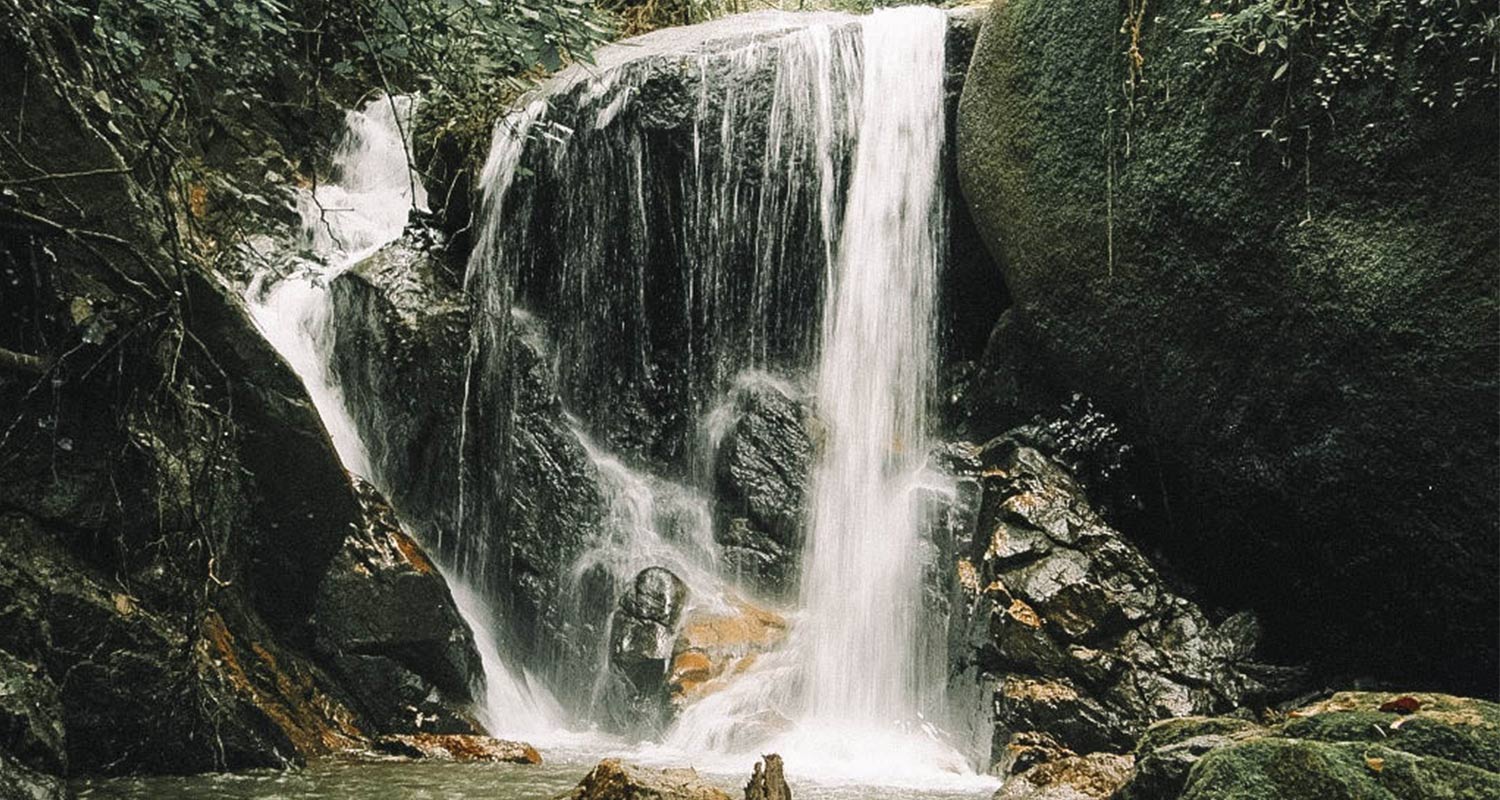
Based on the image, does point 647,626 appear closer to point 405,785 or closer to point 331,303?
point 405,785

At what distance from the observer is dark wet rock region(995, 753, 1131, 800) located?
5.54 m

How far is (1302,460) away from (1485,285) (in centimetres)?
139

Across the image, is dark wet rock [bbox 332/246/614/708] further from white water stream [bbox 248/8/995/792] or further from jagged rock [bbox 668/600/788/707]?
jagged rock [bbox 668/600/788/707]

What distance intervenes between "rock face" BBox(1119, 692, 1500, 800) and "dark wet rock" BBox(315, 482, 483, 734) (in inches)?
191

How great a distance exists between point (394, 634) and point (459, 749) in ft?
3.68

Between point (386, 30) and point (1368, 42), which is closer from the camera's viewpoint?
point (386, 30)

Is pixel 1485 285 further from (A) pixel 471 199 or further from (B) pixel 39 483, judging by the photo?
(A) pixel 471 199

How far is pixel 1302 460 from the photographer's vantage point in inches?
265

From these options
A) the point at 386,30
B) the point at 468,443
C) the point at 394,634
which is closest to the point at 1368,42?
the point at 386,30

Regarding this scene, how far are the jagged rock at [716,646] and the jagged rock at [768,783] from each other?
3.55 m

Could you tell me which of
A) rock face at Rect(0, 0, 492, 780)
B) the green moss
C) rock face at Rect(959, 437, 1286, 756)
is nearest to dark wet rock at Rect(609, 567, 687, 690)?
A: rock face at Rect(959, 437, 1286, 756)

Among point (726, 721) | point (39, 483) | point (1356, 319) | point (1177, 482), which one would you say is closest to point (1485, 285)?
point (1356, 319)

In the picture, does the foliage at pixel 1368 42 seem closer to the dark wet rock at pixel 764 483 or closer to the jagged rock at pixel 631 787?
the dark wet rock at pixel 764 483

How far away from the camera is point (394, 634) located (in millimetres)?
7711
